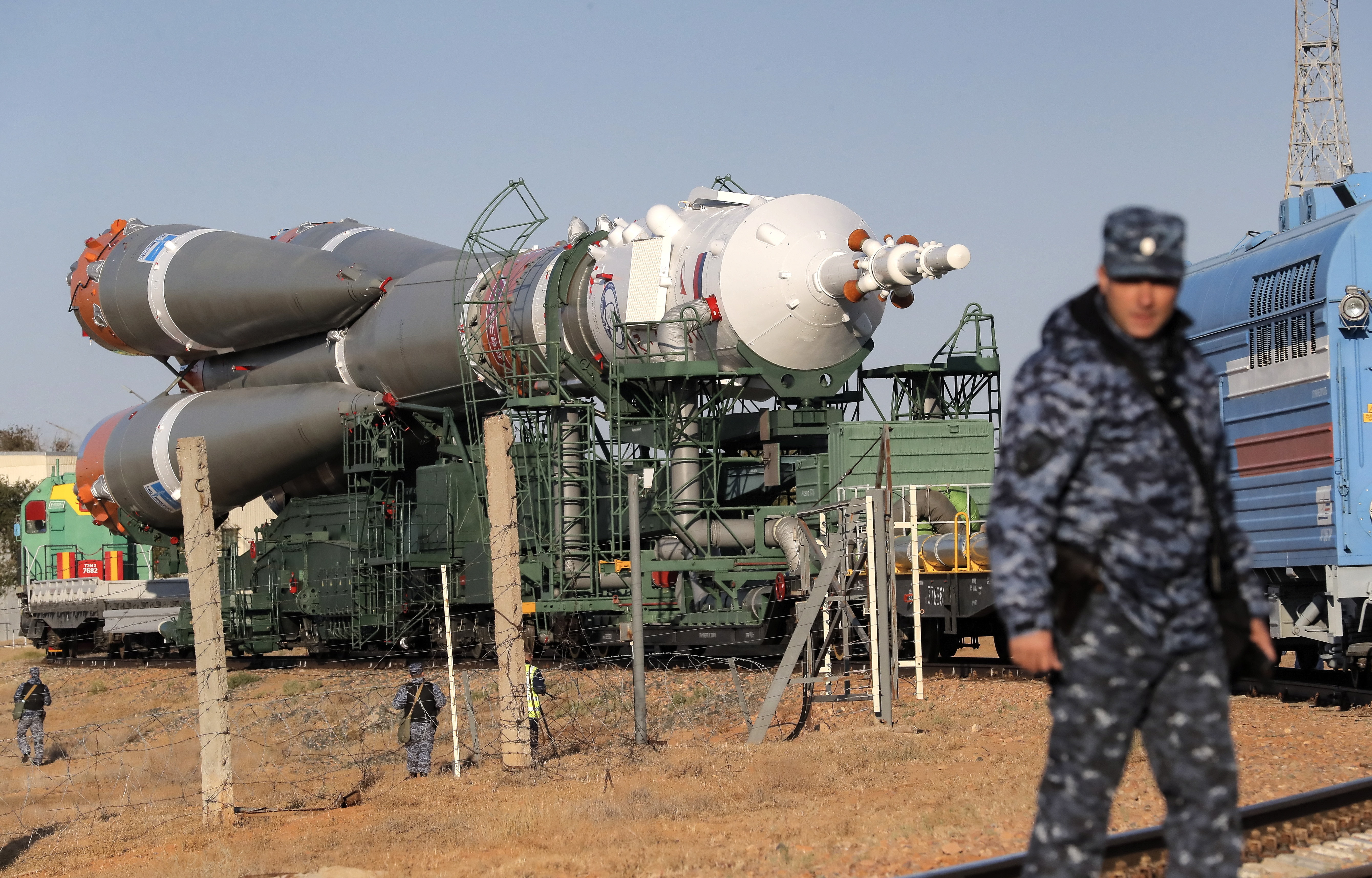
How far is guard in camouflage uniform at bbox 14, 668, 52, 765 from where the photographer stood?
1905 cm

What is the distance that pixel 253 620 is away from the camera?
3108 centimetres

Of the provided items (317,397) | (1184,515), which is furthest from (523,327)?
(1184,515)

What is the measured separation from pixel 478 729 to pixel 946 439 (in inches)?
337

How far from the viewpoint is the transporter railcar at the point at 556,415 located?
823 inches

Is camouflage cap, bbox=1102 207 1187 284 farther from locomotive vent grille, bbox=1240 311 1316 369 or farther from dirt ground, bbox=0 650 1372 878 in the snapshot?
locomotive vent grille, bbox=1240 311 1316 369

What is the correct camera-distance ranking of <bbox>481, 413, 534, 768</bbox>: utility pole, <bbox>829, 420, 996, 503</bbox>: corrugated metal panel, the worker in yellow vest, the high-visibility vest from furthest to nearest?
<bbox>829, 420, 996, 503</bbox>: corrugated metal panel < the worker in yellow vest < the high-visibility vest < <bbox>481, 413, 534, 768</bbox>: utility pole

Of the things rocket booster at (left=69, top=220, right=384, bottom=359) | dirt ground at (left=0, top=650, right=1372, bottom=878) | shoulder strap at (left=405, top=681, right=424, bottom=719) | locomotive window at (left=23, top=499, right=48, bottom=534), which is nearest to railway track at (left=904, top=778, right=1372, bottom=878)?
dirt ground at (left=0, top=650, right=1372, bottom=878)

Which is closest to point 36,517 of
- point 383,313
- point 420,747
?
point 383,313

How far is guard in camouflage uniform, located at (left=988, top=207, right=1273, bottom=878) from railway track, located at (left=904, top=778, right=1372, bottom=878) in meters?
2.09

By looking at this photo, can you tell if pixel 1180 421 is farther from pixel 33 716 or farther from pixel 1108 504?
pixel 33 716

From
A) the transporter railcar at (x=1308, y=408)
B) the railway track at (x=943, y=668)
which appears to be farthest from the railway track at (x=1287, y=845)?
the transporter railcar at (x=1308, y=408)

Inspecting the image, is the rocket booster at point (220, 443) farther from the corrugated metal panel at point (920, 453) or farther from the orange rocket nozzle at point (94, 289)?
the corrugated metal panel at point (920, 453)

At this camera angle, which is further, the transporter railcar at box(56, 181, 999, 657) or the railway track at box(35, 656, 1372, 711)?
the transporter railcar at box(56, 181, 999, 657)

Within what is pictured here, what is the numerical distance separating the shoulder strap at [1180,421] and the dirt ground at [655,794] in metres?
3.92
